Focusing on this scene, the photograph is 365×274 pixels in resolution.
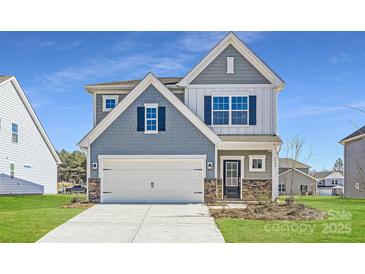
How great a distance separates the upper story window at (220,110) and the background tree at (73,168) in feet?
46.8

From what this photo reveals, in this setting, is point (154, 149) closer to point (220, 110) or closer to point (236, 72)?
point (220, 110)

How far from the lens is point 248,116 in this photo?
1875 centimetres

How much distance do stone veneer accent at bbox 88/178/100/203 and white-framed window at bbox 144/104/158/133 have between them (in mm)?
2619

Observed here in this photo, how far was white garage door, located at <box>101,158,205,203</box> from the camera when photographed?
16859 millimetres

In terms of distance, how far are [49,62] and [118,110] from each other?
184 inches

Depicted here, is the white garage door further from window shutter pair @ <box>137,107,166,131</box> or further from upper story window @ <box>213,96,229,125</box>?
upper story window @ <box>213,96,229,125</box>

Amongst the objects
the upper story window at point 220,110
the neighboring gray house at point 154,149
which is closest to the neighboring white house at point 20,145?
the neighboring gray house at point 154,149

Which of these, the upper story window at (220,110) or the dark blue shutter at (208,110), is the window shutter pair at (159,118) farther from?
the upper story window at (220,110)

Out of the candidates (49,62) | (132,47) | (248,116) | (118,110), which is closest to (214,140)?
(248,116)

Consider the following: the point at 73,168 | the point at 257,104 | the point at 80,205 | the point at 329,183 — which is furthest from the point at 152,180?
the point at 329,183

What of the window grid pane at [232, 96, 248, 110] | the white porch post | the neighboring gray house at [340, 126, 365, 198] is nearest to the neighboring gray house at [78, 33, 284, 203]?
the white porch post

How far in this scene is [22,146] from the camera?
2045 cm

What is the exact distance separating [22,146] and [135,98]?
658 cm
